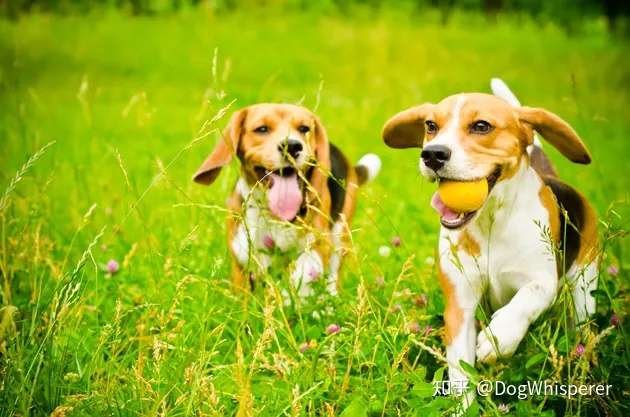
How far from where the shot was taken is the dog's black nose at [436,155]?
316 centimetres

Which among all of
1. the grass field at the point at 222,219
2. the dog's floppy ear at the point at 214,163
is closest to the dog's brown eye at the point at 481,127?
the grass field at the point at 222,219

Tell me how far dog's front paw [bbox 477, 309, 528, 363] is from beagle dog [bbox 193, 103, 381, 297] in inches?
49.2

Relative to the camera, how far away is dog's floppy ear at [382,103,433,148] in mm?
3711

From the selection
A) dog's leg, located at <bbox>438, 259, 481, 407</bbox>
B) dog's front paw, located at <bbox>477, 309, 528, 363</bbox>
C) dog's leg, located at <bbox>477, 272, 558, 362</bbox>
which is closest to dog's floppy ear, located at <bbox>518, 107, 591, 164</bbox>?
dog's leg, located at <bbox>477, 272, 558, 362</bbox>

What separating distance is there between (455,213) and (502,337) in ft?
1.57

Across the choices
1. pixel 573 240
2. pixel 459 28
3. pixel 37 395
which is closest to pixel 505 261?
pixel 573 240

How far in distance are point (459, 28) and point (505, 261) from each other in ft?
54.3

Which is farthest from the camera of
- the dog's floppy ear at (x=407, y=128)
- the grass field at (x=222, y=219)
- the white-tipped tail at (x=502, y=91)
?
the white-tipped tail at (x=502, y=91)

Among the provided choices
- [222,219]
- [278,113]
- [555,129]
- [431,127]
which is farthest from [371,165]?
[555,129]

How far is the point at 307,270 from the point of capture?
14.2 feet

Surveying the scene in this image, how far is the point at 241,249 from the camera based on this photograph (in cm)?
436

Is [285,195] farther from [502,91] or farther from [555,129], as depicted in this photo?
[555,129]

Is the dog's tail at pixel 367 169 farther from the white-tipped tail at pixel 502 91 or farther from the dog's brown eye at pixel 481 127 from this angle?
the dog's brown eye at pixel 481 127

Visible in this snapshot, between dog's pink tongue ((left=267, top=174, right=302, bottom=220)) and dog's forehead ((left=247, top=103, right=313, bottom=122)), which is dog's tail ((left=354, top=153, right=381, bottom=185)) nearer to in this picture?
dog's forehead ((left=247, top=103, right=313, bottom=122))
